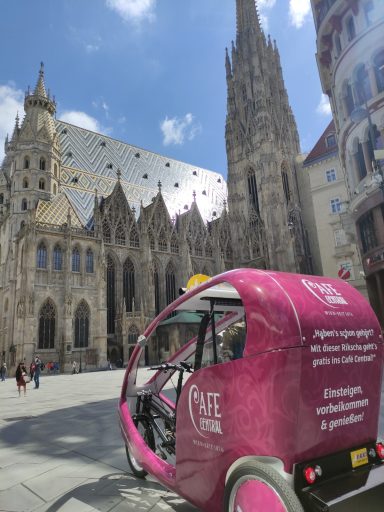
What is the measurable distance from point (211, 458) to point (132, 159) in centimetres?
5494

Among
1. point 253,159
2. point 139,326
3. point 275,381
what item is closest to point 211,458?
point 275,381

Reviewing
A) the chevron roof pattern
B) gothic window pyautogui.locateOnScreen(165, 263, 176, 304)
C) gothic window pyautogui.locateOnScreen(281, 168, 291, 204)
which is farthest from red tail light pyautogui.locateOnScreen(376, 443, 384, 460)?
gothic window pyautogui.locateOnScreen(281, 168, 291, 204)

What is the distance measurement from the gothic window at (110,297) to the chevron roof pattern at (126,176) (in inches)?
210

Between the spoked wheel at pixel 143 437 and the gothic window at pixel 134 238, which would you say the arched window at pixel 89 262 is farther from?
the spoked wheel at pixel 143 437

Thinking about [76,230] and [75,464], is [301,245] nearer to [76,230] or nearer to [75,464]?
[76,230]

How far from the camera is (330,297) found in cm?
302

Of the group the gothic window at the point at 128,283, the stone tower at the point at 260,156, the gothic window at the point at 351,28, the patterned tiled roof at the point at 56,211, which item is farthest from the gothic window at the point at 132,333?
the gothic window at the point at 351,28

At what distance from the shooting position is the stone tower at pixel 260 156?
49.6 m

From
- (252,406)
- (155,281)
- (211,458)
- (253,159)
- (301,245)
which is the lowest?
(211,458)

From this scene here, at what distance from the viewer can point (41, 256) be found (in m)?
35.4

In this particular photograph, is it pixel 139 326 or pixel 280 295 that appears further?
pixel 139 326

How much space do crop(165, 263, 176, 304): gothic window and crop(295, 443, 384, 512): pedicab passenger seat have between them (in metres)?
42.2

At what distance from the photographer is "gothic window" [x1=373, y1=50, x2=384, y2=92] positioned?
15.8 metres

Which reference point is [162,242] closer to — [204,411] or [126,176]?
[126,176]
